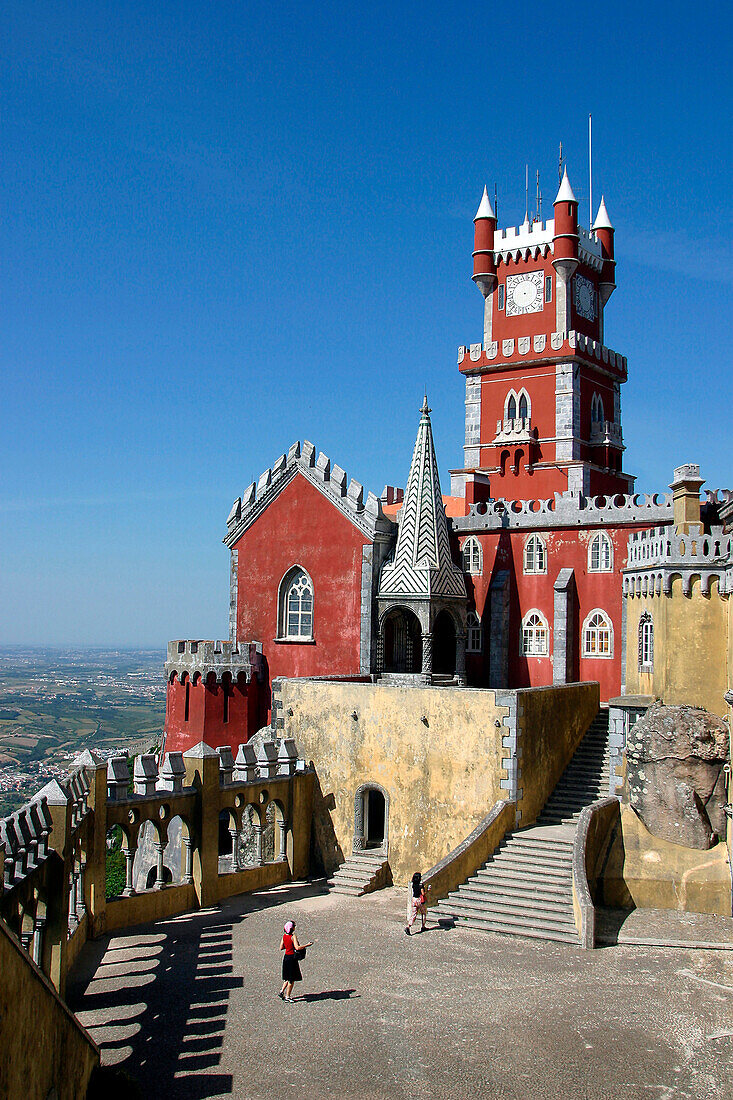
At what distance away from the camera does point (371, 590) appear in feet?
100

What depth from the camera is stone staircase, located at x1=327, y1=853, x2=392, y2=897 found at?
2305cm

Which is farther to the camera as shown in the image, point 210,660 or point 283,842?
point 210,660

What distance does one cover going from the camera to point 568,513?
3069 centimetres

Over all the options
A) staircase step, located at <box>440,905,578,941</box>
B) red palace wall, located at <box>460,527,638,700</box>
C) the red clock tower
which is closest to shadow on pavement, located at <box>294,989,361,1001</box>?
staircase step, located at <box>440,905,578,941</box>

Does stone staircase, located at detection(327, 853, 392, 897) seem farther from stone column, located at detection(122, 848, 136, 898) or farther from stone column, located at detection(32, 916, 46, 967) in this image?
stone column, located at detection(32, 916, 46, 967)

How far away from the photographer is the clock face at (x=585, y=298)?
130ft

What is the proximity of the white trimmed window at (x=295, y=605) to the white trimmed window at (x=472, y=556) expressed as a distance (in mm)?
5239

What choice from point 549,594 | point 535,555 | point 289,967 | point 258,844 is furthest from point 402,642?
point 289,967

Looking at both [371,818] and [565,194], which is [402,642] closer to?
[371,818]

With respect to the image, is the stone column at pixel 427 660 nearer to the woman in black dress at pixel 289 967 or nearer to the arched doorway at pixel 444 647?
the arched doorway at pixel 444 647

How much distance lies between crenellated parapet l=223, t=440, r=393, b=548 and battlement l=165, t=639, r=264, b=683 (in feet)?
13.5

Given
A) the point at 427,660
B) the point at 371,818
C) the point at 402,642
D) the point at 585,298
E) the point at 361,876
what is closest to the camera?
the point at 361,876

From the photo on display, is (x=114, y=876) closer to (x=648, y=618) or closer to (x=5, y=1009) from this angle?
(x=648, y=618)

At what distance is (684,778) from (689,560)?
16.9 feet
